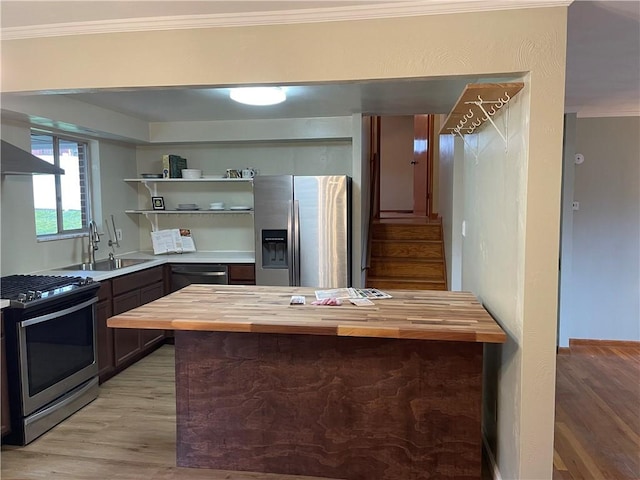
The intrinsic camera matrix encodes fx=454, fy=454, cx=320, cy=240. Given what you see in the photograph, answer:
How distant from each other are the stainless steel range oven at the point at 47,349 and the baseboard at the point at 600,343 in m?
4.36

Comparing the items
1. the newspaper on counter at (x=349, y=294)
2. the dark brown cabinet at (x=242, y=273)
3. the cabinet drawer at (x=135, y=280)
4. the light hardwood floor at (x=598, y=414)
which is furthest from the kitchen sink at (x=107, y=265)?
the light hardwood floor at (x=598, y=414)

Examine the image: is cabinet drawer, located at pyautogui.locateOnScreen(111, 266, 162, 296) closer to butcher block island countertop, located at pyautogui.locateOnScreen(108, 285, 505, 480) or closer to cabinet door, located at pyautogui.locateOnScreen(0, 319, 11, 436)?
cabinet door, located at pyautogui.locateOnScreen(0, 319, 11, 436)

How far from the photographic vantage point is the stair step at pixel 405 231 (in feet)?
19.1

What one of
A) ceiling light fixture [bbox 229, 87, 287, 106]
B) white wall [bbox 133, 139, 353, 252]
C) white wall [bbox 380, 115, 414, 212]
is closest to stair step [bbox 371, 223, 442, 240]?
white wall [bbox 133, 139, 353, 252]

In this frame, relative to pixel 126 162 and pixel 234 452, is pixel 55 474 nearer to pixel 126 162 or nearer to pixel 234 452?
pixel 234 452

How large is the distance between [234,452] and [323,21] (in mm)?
2246

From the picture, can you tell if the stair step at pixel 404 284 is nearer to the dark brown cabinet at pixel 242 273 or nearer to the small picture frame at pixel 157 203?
the dark brown cabinet at pixel 242 273

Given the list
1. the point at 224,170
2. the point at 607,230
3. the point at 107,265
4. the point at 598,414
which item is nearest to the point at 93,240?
the point at 107,265

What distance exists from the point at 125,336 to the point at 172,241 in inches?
52.8

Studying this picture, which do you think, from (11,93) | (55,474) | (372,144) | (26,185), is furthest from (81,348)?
(372,144)

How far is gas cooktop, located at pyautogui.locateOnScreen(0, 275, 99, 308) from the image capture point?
270 cm

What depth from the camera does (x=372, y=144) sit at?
6070 millimetres

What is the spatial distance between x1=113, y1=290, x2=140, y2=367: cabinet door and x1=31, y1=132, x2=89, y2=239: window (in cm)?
83

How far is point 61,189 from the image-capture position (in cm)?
404
